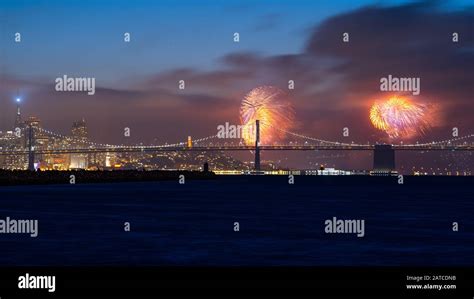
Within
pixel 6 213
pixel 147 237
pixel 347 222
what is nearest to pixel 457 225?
pixel 347 222

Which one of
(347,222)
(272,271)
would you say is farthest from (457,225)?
(272,271)

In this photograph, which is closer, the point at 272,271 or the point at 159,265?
the point at 272,271

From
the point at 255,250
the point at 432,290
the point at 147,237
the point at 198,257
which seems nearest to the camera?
the point at 432,290

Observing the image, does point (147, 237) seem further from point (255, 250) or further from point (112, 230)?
point (255, 250)

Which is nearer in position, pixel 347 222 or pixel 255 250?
pixel 255 250

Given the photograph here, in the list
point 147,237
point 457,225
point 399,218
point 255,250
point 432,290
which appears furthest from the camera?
point 399,218

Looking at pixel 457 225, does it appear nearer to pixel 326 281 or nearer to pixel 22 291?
pixel 326 281

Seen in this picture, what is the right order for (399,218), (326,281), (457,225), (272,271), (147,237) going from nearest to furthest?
(326,281)
(272,271)
(147,237)
(457,225)
(399,218)

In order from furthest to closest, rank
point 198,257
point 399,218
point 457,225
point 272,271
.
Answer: point 399,218 → point 457,225 → point 198,257 → point 272,271

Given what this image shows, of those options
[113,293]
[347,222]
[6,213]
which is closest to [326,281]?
[113,293]
